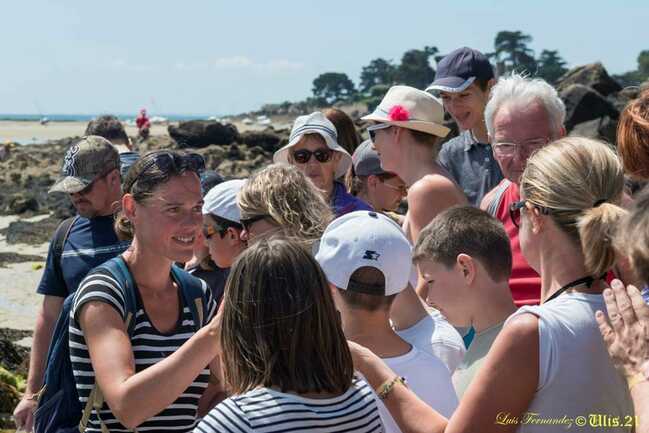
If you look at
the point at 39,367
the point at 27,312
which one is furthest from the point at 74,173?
the point at 27,312

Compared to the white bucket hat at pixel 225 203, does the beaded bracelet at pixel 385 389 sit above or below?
below

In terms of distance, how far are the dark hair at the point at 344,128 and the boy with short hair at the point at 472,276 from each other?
322 cm

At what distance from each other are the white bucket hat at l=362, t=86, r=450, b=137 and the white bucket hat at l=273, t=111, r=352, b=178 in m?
0.57

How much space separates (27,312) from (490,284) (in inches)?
398

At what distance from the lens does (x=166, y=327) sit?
3410 millimetres

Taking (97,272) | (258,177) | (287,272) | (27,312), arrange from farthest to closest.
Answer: (27,312), (258,177), (97,272), (287,272)

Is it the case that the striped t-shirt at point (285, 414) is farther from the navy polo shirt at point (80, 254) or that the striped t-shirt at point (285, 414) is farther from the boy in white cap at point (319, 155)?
the boy in white cap at point (319, 155)

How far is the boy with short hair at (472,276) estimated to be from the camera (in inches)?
132

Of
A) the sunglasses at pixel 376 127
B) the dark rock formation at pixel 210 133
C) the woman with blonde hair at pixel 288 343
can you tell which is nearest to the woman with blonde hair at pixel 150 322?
the woman with blonde hair at pixel 288 343

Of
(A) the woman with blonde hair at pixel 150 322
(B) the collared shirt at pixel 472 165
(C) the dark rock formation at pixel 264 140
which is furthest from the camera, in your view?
(C) the dark rock formation at pixel 264 140

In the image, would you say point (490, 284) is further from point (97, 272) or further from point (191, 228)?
point (97, 272)

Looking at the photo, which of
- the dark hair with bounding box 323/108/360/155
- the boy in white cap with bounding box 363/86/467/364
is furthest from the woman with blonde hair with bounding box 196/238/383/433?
the dark hair with bounding box 323/108/360/155

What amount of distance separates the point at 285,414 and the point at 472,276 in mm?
1203

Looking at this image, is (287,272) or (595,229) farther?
(595,229)
